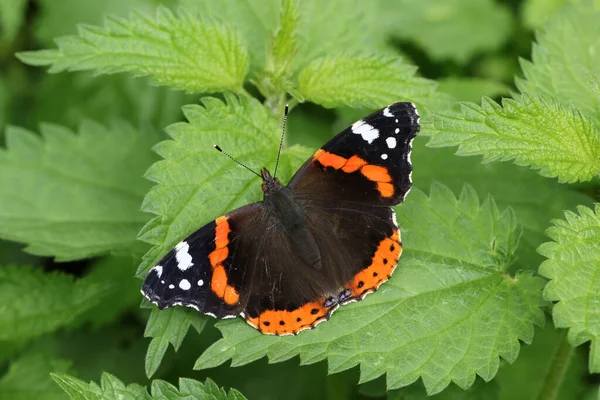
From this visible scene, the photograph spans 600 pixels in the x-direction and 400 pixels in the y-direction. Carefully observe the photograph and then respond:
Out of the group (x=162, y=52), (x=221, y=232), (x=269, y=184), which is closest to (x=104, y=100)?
(x=162, y=52)

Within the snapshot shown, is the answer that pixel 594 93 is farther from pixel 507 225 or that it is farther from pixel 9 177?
pixel 9 177

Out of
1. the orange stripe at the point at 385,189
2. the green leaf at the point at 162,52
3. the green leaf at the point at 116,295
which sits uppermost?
the green leaf at the point at 162,52

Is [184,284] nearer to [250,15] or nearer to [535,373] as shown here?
[250,15]

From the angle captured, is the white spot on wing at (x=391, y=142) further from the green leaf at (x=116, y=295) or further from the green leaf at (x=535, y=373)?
the green leaf at (x=116, y=295)

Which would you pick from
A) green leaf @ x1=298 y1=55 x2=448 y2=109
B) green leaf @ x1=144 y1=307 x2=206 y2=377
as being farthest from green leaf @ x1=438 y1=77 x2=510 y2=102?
green leaf @ x1=144 y1=307 x2=206 y2=377

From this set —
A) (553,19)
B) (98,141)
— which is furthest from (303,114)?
(553,19)

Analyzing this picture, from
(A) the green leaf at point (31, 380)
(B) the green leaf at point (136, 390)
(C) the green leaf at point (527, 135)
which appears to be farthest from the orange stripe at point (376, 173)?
(A) the green leaf at point (31, 380)

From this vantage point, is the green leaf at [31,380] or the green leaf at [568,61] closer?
the green leaf at [568,61]
